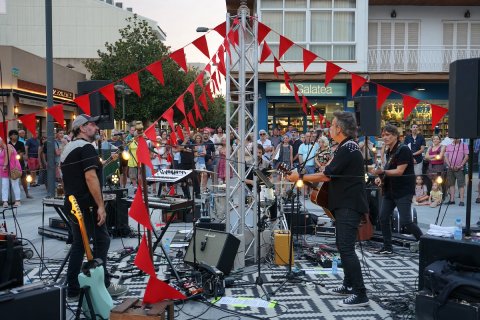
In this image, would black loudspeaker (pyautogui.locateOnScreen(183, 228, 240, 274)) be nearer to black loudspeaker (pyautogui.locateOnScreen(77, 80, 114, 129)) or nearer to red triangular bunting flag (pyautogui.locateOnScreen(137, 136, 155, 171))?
red triangular bunting flag (pyautogui.locateOnScreen(137, 136, 155, 171))

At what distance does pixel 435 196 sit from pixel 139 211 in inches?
384

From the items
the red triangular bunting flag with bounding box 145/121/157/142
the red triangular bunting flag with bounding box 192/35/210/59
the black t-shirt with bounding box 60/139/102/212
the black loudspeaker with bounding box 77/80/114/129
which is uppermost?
the red triangular bunting flag with bounding box 192/35/210/59

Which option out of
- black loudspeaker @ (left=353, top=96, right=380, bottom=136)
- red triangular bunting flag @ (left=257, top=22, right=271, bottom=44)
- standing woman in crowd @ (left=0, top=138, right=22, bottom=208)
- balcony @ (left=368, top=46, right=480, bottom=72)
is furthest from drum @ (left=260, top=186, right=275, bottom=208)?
balcony @ (left=368, top=46, right=480, bottom=72)

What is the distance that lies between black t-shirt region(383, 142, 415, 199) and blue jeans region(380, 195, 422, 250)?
0.30ft

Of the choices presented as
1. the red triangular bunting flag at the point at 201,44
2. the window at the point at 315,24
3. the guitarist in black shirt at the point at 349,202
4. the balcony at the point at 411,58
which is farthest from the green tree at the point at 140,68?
the guitarist in black shirt at the point at 349,202

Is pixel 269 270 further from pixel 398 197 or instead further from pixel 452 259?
pixel 452 259

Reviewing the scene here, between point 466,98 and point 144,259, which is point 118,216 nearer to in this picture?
point 144,259

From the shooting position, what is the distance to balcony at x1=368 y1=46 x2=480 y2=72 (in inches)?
813

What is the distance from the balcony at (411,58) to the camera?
20656mm

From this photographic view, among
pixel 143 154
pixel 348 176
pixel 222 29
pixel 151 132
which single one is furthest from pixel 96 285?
pixel 222 29

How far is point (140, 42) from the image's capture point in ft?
101

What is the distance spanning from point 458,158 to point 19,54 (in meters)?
18.5

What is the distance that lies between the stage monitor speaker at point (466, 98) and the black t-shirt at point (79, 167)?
405cm

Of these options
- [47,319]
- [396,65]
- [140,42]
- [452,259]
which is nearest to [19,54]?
[140,42]
